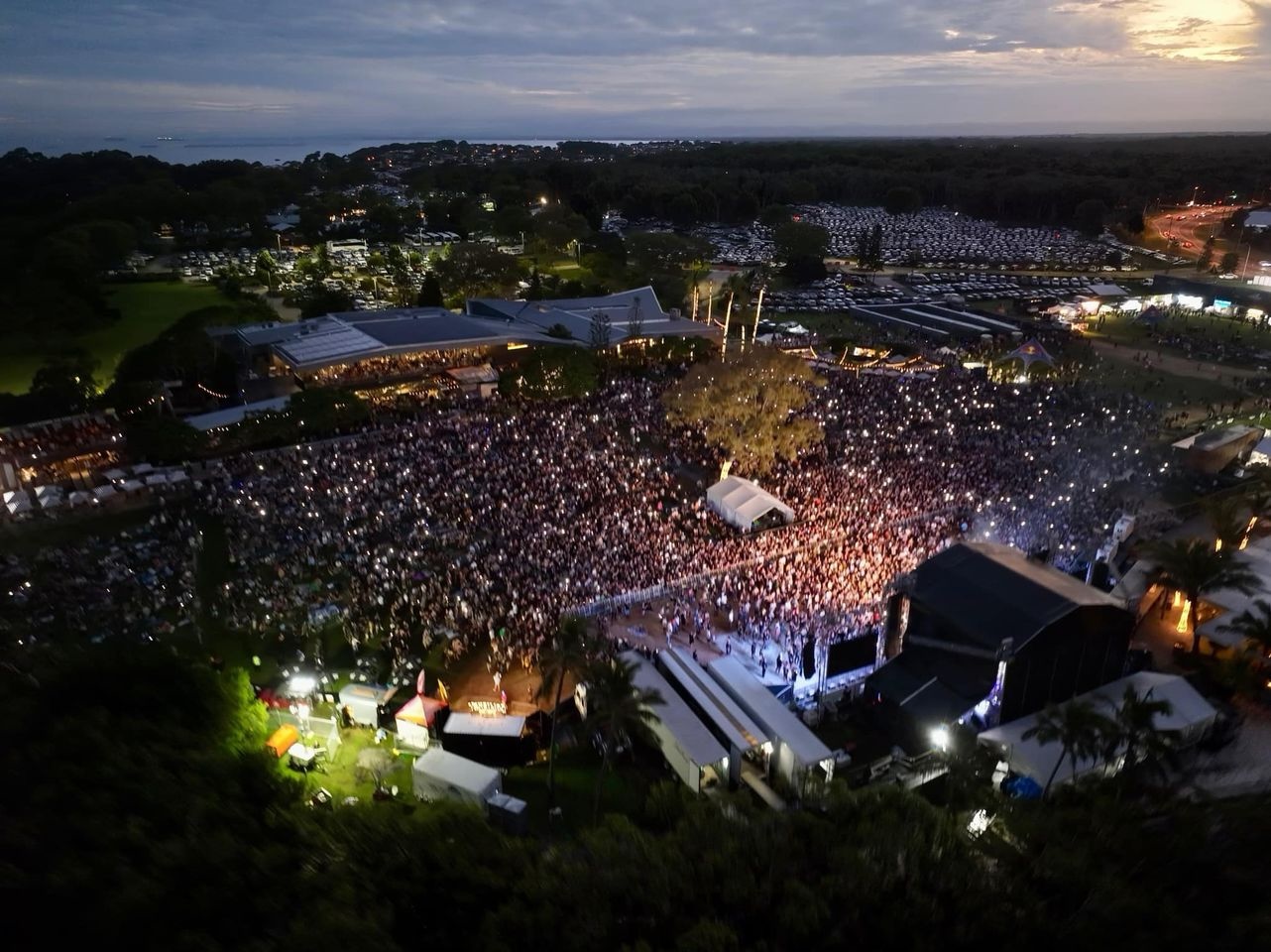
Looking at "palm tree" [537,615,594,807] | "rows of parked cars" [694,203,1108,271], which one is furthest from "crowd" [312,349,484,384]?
"rows of parked cars" [694,203,1108,271]

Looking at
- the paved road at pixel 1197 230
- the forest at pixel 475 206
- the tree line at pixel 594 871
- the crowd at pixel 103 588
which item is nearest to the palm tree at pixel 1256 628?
the tree line at pixel 594 871

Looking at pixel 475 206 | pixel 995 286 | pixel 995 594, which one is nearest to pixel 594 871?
pixel 995 594

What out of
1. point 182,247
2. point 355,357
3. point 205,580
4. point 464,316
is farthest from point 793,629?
point 182,247

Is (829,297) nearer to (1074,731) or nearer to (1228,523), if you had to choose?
(1228,523)

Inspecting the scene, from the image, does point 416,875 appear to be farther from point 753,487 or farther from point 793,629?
point 753,487

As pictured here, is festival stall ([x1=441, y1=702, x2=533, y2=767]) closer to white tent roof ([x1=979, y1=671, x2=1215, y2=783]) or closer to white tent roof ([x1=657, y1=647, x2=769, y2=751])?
white tent roof ([x1=657, y1=647, x2=769, y2=751])

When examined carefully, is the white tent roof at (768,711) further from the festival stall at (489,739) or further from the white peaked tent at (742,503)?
the white peaked tent at (742,503)
